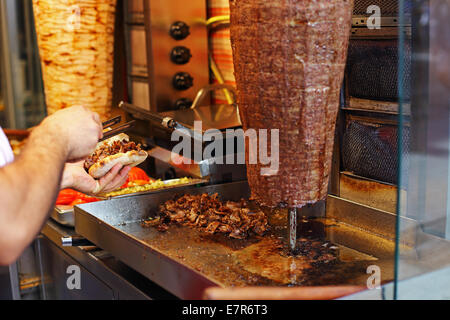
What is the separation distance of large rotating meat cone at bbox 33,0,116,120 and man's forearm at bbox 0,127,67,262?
76.8 inches

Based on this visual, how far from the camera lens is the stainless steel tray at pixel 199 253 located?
5.17 feet

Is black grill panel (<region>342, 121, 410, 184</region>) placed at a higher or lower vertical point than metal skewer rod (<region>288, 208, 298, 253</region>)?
higher

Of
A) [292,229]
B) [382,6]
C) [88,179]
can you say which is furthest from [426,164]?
[88,179]

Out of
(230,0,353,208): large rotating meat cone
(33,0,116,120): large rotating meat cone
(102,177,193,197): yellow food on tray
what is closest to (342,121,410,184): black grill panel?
(230,0,353,208): large rotating meat cone

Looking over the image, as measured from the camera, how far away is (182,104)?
337 cm

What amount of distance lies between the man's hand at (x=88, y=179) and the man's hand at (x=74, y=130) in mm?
469

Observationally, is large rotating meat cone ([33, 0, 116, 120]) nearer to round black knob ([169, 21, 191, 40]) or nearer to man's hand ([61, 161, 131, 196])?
round black knob ([169, 21, 191, 40])

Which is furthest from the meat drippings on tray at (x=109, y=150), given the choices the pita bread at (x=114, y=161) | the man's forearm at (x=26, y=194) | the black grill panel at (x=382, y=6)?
the black grill panel at (x=382, y=6)

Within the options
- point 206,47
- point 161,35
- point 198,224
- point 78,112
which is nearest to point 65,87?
point 161,35

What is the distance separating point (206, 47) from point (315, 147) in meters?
2.06

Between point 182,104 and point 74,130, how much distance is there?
2.10 meters

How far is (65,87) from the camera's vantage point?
310cm

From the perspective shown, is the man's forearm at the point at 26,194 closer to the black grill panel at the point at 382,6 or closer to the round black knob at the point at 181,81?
the black grill panel at the point at 382,6

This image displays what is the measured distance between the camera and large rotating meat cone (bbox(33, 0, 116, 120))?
299 cm
